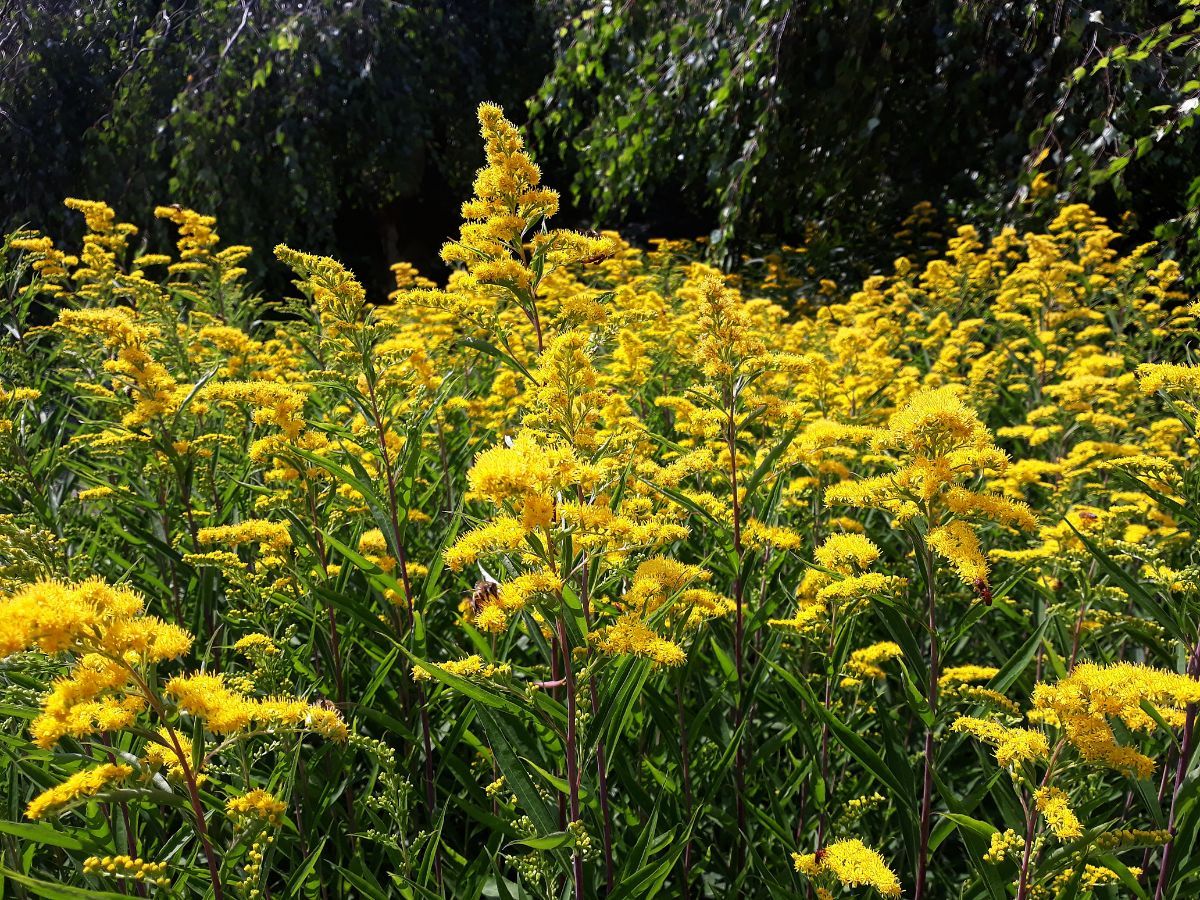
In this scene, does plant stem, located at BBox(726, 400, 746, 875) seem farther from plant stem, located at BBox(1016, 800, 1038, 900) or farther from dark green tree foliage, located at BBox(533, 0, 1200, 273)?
dark green tree foliage, located at BBox(533, 0, 1200, 273)

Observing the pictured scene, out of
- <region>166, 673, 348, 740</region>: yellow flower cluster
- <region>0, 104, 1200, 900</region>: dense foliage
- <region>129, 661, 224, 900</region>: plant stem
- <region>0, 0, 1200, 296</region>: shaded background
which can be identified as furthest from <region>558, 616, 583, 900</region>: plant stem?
<region>0, 0, 1200, 296</region>: shaded background

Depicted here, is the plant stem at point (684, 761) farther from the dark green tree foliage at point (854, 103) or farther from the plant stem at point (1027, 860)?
the dark green tree foliage at point (854, 103)

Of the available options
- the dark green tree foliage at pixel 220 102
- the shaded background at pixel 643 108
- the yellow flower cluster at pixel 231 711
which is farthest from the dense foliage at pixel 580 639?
the dark green tree foliage at pixel 220 102

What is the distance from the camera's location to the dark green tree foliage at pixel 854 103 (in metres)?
6.25

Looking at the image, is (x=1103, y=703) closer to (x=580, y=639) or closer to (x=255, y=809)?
(x=580, y=639)

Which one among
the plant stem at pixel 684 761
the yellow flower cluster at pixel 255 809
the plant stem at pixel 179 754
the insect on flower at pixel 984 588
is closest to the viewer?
the plant stem at pixel 179 754

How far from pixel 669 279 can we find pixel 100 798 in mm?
6366

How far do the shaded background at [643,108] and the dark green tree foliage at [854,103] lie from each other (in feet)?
0.08

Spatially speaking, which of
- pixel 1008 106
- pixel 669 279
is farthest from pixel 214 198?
pixel 1008 106

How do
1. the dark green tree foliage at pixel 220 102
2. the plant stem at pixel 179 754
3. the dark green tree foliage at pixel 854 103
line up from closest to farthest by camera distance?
the plant stem at pixel 179 754, the dark green tree foliage at pixel 854 103, the dark green tree foliage at pixel 220 102

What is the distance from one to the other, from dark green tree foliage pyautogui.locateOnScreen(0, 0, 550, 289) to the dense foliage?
6.67 meters

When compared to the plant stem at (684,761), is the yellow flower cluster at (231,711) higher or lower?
higher

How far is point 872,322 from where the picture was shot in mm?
4715

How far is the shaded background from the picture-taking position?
626 cm
